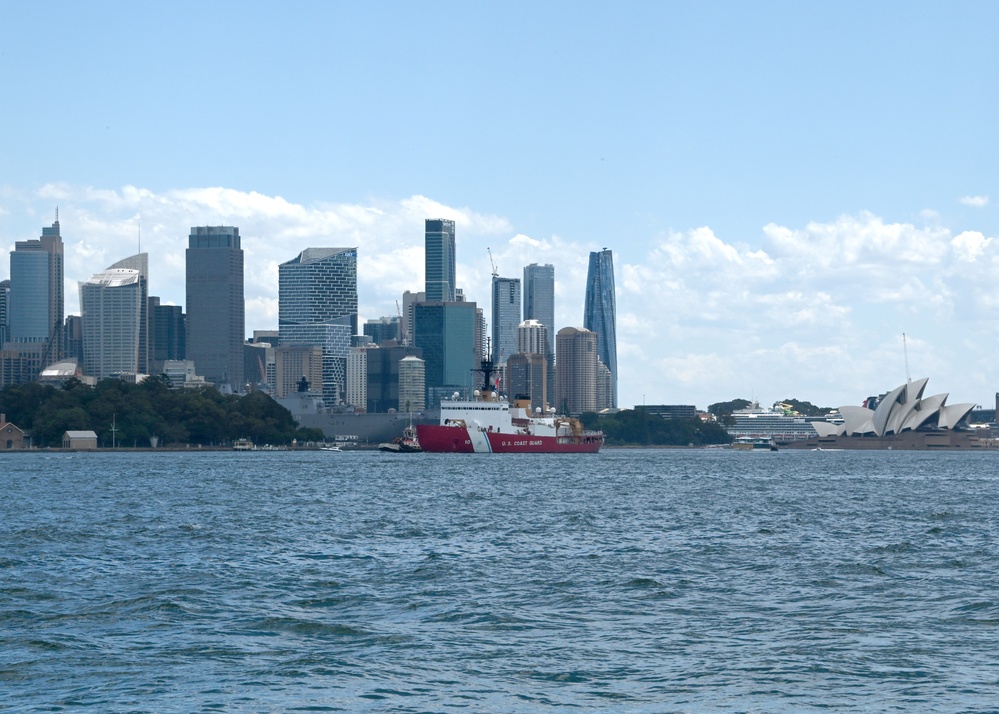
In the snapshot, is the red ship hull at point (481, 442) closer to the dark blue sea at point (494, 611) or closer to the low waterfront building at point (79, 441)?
the low waterfront building at point (79, 441)

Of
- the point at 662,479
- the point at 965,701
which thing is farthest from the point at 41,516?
the point at 662,479

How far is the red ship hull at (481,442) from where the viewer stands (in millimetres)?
155125

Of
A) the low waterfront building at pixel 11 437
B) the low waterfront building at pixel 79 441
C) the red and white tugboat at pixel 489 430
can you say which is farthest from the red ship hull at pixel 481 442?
the low waterfront building at pixel 11 437

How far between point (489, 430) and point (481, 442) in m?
1.69

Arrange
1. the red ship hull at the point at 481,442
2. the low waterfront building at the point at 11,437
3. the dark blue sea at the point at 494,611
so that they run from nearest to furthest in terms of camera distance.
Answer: the dark blue sea at the point at 494,611 < the red ship hull at the point at 481,442 < the low waterfront building at the point at 11,437

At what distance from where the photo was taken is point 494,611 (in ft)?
94.2

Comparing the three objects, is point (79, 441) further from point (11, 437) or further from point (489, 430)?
point (489, 430)

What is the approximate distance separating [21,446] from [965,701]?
185 metres

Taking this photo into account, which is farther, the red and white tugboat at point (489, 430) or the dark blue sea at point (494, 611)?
the red and white tugboat at point (489, 430)

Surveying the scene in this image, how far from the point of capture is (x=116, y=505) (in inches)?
2425

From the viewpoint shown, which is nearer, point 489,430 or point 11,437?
Result: point 489,430

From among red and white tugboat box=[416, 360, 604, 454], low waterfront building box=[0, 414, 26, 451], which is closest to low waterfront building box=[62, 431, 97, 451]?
low waterfront building box=[0, 414, 26, 451]

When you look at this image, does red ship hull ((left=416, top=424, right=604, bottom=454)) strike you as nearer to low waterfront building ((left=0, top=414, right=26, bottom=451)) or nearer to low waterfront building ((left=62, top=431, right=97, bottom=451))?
low waterfront building ((left=62, top=431, right=97, bottom=451))

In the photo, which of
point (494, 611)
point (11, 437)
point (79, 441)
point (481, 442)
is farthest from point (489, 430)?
point (494, 611)
